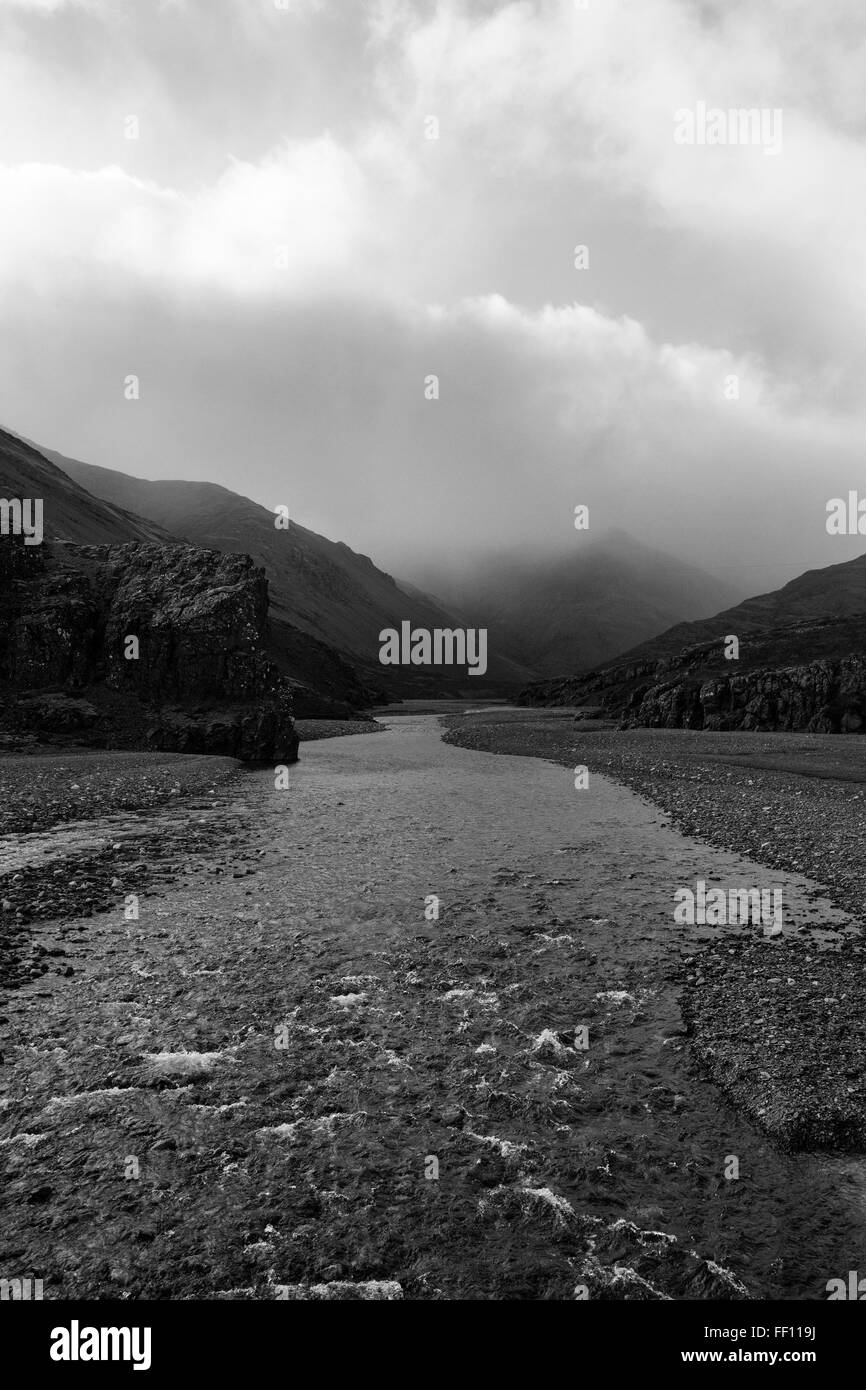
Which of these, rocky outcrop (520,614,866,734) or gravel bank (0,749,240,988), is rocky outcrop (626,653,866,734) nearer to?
rocky outcrop (520,614,866,734)

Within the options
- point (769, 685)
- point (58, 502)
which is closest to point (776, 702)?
point (769, 685)

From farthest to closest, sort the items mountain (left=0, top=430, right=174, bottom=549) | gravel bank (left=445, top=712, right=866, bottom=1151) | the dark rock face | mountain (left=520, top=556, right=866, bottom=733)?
mountain (left=0, top=430, right=174, bottom=549)
mountain (left=520, top=556, right=866, bottom=733)
the dark rock face
gravel bank (left=445, top=712, right=866, bottom=1151)

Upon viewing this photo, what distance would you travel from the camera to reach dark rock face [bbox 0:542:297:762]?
6125 cm

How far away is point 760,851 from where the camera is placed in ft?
84.6

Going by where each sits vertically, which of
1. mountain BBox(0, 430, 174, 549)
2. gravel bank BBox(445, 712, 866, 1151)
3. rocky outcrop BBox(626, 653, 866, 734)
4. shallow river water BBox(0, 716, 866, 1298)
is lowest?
shallow river water BBox(0, 716, 866, 1298)

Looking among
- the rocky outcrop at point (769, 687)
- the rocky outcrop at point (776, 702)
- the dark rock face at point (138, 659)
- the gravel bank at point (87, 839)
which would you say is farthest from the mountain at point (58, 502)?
the rocky outcrop at point (776, 702)

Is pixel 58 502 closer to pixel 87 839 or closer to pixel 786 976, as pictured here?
pixel 87 839

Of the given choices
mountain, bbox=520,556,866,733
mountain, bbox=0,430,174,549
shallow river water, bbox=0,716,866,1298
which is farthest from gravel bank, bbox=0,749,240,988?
mountain, bbox=0,430,174,549

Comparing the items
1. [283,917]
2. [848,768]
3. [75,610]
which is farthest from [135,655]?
[848,768]

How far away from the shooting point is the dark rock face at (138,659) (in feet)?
201

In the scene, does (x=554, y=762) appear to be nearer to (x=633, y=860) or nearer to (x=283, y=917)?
(x=633, y=860)

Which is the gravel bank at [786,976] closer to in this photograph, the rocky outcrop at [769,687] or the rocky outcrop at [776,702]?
the rocky outcrop at [776,702]

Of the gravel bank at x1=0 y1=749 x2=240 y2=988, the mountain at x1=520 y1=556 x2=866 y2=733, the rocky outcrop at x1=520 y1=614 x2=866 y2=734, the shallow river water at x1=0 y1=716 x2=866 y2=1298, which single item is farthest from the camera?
the mountain at x1=520 y1=556 x2=866 y2=733
